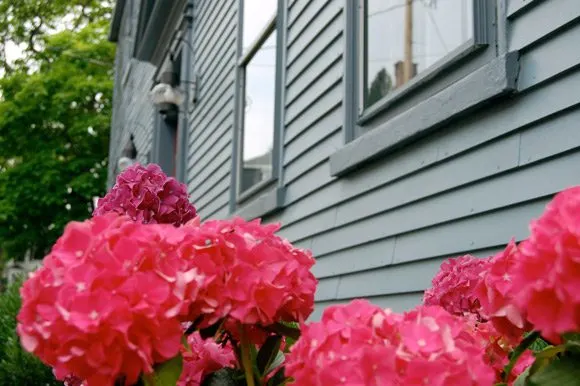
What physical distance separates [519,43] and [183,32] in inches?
303

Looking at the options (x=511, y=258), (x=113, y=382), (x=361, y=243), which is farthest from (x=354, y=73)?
(x=113, y=382)

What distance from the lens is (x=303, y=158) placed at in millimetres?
5242

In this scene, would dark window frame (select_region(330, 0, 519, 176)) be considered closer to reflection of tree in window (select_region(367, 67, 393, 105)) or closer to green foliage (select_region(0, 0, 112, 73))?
reflection of tree in window (select_region(367, 67, 393, 105))

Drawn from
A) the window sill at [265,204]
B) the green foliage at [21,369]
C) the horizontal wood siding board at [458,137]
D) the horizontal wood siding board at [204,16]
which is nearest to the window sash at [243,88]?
the window sill at [265,204]

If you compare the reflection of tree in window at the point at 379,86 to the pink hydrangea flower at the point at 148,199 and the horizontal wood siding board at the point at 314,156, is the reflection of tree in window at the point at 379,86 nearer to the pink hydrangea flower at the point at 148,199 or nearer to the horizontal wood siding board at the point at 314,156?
the horizontal wood siding board at the point at 314,156

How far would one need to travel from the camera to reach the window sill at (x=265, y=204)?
5.62 metres

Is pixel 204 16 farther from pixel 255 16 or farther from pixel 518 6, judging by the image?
pixel 518 6

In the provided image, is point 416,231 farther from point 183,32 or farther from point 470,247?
point 183,32

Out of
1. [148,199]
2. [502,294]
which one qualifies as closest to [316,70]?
[148,199]

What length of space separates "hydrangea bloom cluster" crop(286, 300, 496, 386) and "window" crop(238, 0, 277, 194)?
4.67 meters

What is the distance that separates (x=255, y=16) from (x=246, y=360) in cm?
558

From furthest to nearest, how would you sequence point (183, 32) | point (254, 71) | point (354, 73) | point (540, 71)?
point (183, 32), point (254, 71), point (354, 73), point (540, 71)

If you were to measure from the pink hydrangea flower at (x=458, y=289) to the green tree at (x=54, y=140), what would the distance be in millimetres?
20207

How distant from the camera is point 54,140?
22859 mm
